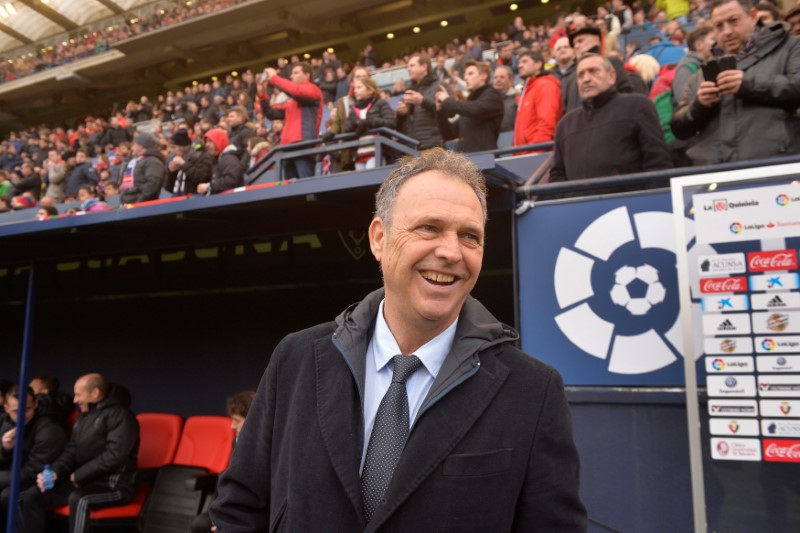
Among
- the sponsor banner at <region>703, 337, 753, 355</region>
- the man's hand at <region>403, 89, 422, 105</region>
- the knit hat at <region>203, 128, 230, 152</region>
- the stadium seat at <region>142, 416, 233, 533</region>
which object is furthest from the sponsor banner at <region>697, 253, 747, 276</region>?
the knit hat at <region>203, 128, 230, 152</region>

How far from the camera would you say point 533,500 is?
1281mm

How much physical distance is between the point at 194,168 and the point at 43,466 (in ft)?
11.1

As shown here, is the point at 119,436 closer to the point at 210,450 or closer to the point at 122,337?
the point at 210,450

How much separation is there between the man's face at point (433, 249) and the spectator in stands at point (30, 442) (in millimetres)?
5061

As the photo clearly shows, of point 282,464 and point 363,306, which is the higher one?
point 363,306

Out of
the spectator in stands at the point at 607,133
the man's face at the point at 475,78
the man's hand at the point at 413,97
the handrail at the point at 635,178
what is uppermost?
the man's face at the point at 475,78

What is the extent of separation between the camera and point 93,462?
15.5 ft

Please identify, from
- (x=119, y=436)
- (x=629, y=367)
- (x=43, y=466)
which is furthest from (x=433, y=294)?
(x=43, y=466)

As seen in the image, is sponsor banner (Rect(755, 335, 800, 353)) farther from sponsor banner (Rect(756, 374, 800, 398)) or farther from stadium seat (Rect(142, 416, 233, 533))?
stadium seat (Rect(142, 416, 233, 533))

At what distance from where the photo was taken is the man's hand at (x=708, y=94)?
10.00 feet

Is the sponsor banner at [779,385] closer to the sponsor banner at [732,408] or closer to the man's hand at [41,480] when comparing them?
the sponsor banner at [732,408]

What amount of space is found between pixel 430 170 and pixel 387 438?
622 mm

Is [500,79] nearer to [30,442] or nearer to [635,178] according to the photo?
[635,178]

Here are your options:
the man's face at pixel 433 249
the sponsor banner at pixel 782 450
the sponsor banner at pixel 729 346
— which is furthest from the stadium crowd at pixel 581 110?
the man's face at pixel 433 249
